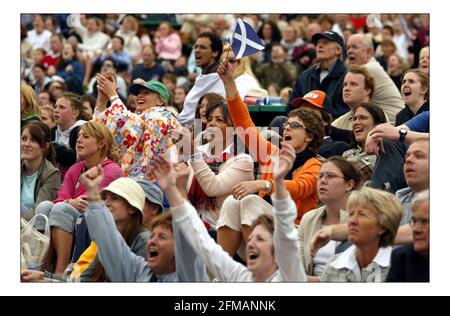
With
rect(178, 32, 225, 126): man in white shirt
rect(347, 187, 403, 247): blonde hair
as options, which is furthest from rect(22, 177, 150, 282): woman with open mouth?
rect(178, 32, 225, 126): man in white shirt

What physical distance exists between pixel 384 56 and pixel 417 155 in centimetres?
887

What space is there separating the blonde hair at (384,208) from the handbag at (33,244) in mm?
2682

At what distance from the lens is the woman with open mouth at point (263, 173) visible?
8867mm

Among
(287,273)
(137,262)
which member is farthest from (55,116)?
(287,273)

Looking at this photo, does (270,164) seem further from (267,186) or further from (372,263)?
(372,263)

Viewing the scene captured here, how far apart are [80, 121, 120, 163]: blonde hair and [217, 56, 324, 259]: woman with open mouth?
3.61ft

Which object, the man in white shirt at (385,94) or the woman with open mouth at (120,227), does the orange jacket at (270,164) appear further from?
the man in white shirt at (385,94)

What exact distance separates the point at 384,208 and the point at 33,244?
116 inches

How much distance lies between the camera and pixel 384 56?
17.0 m

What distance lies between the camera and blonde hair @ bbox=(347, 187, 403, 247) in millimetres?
7578

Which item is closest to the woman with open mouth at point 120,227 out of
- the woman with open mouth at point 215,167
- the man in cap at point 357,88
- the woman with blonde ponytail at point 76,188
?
the woman with blonde ponytail at point 76,188

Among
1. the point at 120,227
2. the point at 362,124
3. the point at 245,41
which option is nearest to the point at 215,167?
the point at 245,41

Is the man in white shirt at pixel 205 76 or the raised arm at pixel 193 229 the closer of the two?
the raised arm at pixel 193 229
